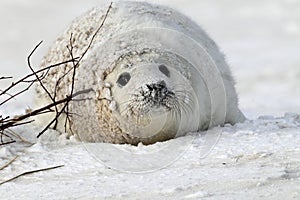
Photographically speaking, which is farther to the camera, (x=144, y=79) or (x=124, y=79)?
(x=124, y=79)

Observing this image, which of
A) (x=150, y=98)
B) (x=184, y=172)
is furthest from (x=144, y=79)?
(x=184, y=172)

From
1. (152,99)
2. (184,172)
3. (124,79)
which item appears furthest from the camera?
(124,79)

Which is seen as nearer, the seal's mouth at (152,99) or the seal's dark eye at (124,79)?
the seal's mouth at (152,99)

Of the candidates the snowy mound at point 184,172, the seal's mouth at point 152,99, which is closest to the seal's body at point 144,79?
the seal's mouth at point 152,99

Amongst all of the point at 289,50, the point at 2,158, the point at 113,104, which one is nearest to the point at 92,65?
the point at 113,104

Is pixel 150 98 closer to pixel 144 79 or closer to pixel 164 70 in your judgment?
pixel 144 79

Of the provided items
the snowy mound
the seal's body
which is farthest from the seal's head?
the snowy mound

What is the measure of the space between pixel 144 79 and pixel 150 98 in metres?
0.14

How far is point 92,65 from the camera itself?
4.63 m

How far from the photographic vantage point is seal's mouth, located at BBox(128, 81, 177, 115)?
4129 millimetres

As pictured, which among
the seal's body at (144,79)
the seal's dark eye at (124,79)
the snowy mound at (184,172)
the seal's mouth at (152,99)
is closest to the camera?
the snowy mound at (184,172)

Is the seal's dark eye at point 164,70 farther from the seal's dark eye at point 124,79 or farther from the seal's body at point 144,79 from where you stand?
the seal's dark eye at point 124,79

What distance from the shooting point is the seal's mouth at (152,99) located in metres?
4.13

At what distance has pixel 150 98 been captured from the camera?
4.13 meters
